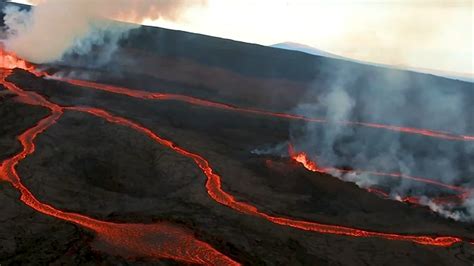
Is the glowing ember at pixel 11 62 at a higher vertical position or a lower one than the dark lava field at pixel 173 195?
higher

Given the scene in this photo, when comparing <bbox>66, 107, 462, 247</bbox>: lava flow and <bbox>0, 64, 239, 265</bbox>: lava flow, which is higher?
<bbox>66, 107, 462, 247</bbox>: lava flow

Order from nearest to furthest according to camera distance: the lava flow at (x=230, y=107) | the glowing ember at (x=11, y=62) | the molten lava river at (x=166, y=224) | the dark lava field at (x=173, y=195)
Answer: the molten lava river at (x=166, y=224) → the dark lava field at (x=173, y=195) → the lava flow at (x=230, y=107) → the glowing ember at (x=11, y=62)

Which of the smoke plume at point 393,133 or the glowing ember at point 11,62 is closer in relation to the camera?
the smoke plume at point 393,133

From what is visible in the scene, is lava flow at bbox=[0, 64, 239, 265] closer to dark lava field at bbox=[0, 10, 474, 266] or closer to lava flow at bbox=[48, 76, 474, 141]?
dark lava field at bbox=[0, 10, 474, 266]

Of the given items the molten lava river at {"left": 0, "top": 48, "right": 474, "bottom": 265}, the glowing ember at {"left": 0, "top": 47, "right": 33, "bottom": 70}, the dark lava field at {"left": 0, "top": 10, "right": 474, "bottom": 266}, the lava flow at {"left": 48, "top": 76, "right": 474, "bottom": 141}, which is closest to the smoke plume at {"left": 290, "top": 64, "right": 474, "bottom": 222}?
the lava flow at {"left": 48, "top": 76, "right": 474, "bottom": 141}

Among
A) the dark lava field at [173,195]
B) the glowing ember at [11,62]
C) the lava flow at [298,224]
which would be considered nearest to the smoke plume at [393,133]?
the dark lava field at [173,195]

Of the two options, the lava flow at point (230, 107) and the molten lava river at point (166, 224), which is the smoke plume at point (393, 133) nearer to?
the lava flow at point (230, 107)

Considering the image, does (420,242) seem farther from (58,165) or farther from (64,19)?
(64,19)

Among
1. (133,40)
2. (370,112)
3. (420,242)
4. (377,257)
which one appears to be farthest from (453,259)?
(133,40)

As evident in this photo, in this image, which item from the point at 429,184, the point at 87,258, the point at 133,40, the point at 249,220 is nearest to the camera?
the point at 87,258
